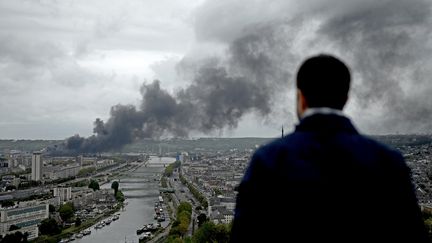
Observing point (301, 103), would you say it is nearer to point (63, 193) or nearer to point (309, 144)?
point (309, 144)

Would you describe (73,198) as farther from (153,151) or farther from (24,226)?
(153,151)

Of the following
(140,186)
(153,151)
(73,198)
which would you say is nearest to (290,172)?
(73,198)

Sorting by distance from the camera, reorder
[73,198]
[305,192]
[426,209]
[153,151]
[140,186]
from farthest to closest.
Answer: [153,151]
[140,186]
[73,198]
[426,209]
[305,192]

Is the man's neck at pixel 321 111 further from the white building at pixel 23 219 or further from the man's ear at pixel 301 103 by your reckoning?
the white building at pixel 23 219

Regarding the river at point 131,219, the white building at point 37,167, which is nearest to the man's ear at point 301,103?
the river at point 131,219

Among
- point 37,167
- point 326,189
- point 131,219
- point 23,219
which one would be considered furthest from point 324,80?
point 37,167

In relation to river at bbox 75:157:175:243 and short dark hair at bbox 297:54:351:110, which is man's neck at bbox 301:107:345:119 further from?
river at bbox 75:157:175:243

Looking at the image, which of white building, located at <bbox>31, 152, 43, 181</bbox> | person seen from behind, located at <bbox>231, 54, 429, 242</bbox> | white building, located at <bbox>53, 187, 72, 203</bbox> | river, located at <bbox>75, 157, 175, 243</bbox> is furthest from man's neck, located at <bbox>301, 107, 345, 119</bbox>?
white building, located at <bbox>31, 152, 43, 181</bbox>

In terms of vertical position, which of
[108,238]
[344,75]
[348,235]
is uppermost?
[344,75]
